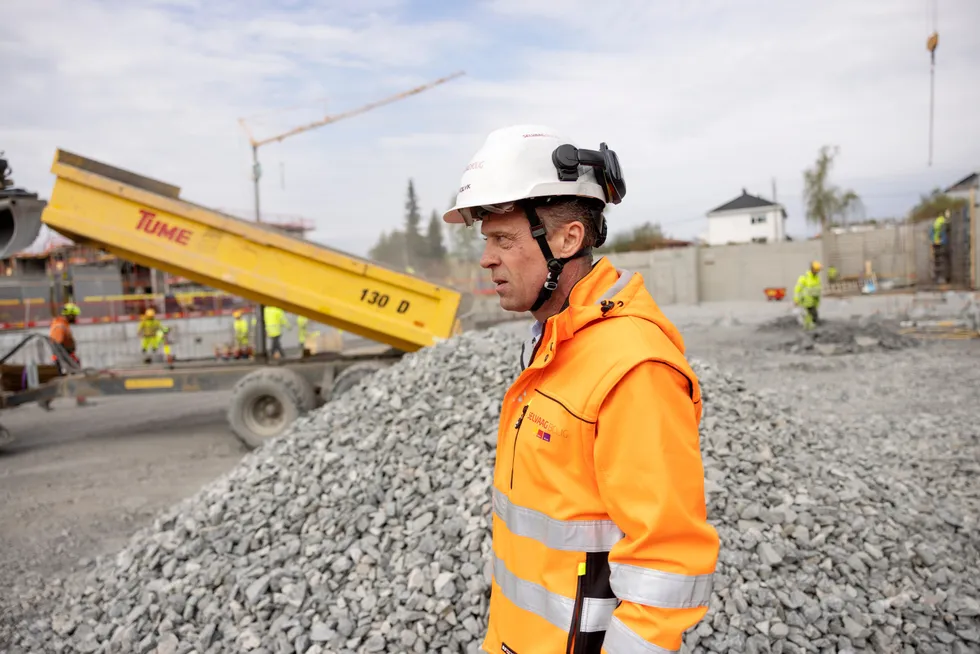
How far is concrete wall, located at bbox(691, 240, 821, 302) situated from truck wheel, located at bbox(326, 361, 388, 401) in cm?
2197

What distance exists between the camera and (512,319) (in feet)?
79.1

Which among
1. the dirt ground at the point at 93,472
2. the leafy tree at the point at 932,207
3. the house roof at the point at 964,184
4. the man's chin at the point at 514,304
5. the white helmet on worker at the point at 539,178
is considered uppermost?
the house roof at the point at 964,184

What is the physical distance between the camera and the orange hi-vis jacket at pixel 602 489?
4.30ft

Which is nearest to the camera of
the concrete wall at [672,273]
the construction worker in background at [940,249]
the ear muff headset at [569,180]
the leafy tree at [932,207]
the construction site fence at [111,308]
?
the ear muff headset at [569,180]

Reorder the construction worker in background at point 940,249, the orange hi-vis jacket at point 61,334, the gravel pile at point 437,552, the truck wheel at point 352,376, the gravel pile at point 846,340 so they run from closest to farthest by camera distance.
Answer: the gravel pile at point 437,552 < the truck wheel at point 352,376 < the orange hi-vis jacket at point 61,334 < the gravel pile at point 846,340 < the construction worker in background at point 940,249

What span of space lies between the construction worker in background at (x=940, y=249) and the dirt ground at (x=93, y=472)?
2202 centimetres

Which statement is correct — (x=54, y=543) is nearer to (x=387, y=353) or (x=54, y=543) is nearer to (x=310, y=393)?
(x=310, y=393)

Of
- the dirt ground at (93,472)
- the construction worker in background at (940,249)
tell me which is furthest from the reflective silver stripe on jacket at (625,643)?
the construction worker in background at (940,249)

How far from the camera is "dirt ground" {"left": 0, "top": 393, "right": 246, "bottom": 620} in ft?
17.1

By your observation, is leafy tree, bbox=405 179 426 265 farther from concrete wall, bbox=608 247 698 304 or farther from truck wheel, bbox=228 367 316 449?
truck wheel, bbox=228 367 316 449

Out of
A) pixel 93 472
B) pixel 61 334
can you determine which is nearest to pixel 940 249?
pixel 93 472

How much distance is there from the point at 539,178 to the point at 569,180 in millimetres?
76

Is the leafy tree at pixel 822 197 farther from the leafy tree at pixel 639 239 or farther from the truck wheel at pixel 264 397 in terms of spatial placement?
the truck wheel at pixel 264 397

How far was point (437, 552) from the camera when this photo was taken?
364 centimetres
